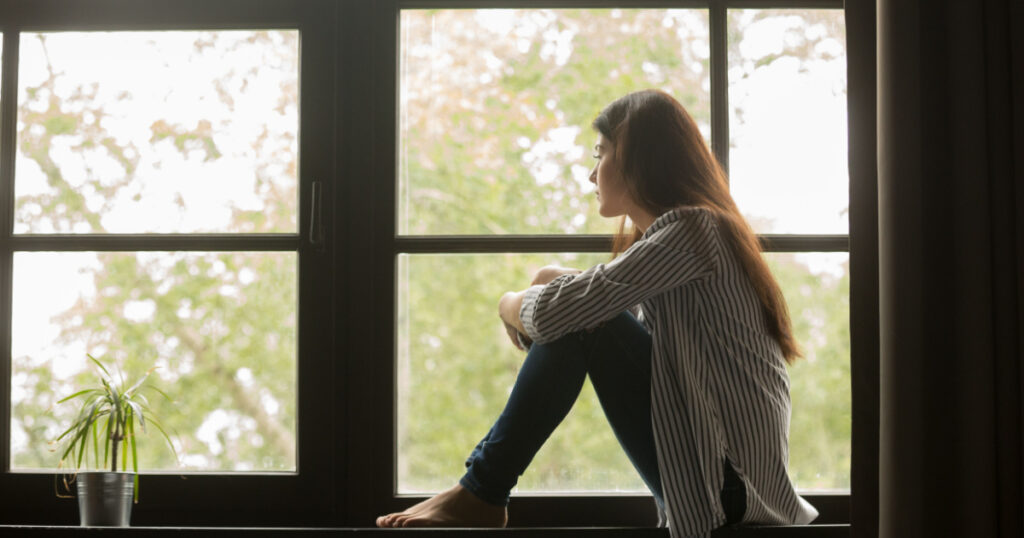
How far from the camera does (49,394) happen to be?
194 centimetres

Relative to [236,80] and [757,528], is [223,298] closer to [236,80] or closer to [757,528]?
[236,80]

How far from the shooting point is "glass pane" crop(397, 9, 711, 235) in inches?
77.3

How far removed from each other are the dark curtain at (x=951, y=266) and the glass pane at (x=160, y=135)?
3.81 ft

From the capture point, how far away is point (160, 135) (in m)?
1.98

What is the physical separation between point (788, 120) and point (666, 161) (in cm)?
43

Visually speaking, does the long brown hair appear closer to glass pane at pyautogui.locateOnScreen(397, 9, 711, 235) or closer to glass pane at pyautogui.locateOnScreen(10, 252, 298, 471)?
glass pane at pyautogui.locateOnScreen(397, 9, 711, 235)

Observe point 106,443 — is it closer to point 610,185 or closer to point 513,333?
point 513,333

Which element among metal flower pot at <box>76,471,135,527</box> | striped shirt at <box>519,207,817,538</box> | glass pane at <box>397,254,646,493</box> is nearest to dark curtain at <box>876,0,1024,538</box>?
striped shirt at <box>519,207,817,538</box>

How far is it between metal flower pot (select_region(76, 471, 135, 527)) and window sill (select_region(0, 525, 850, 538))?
0.07 metres

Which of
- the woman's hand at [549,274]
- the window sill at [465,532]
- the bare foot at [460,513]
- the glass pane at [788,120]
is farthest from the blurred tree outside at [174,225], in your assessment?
the glass pane at [788,120]

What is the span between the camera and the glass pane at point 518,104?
1963 millimetres

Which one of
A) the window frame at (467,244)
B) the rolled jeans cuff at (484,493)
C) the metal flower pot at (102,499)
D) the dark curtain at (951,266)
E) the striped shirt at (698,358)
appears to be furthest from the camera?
Answer: the window frame at (467,244)

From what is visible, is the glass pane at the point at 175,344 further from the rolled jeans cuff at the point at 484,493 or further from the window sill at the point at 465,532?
the rolled jeans cuff at the point at 484,493

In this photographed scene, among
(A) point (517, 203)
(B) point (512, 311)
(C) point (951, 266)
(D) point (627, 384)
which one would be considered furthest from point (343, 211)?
(C) point (951, 266)
